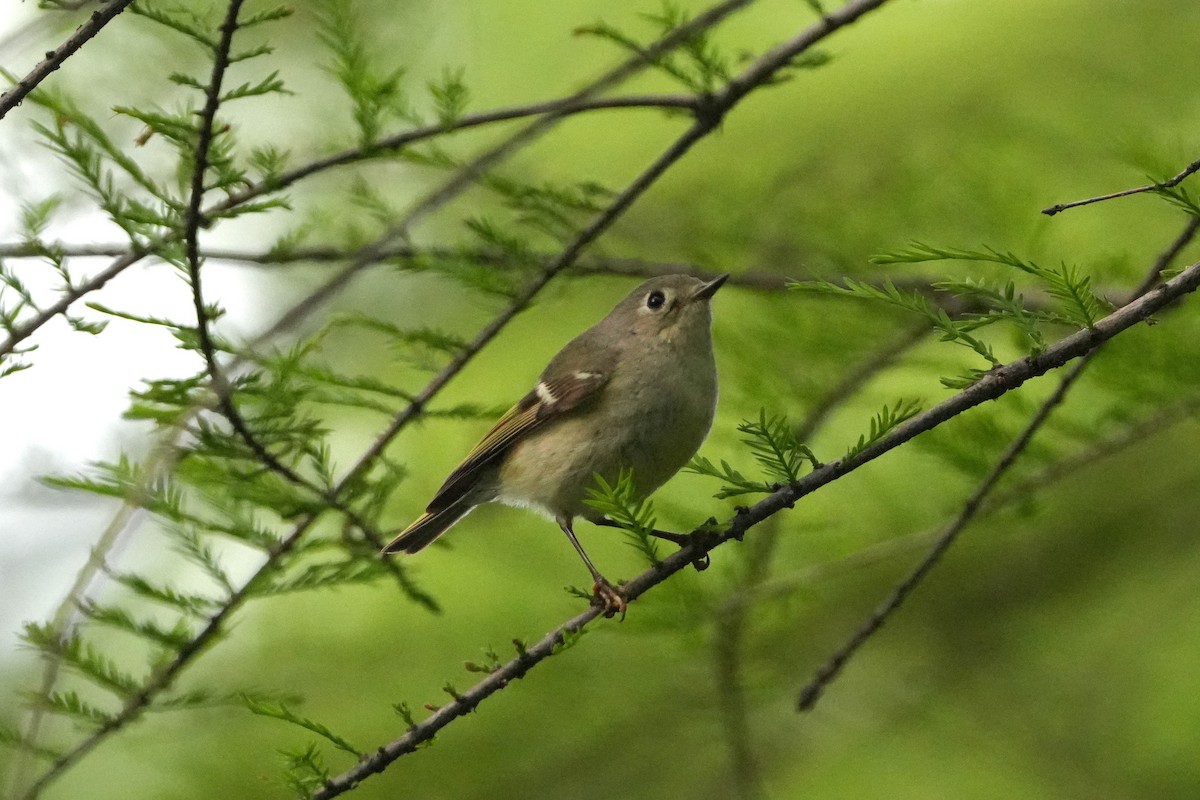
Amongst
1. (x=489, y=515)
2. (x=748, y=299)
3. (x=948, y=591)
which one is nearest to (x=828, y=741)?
(x=948, y=591)

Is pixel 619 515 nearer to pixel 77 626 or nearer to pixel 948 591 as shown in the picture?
pixel 77 626

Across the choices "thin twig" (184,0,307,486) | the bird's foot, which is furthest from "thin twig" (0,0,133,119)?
the bird's foot

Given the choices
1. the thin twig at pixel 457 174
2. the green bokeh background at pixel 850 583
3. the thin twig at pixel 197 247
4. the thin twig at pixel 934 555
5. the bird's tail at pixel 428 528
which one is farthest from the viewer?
the green bokeh background at pixel 850 583

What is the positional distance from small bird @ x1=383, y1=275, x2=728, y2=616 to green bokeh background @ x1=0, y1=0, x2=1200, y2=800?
7.4 inches

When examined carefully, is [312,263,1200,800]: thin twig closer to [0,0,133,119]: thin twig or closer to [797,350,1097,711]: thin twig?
[797,350,1097,711]: thin twig

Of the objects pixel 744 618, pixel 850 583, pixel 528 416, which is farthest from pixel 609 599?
pixel 850 583

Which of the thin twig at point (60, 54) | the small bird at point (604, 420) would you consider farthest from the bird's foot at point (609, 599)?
the thin twig at point (60, 54)

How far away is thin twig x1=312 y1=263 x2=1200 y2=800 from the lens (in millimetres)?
1639

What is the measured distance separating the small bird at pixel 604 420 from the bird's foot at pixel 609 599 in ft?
0.07

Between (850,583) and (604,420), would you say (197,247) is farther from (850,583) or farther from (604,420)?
(850,583)

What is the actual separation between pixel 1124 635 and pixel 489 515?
2.03m

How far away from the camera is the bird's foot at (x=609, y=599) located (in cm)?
249

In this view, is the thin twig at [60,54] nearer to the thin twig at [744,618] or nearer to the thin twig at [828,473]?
the thin twig at [828,473]

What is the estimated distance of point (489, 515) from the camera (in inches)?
153
